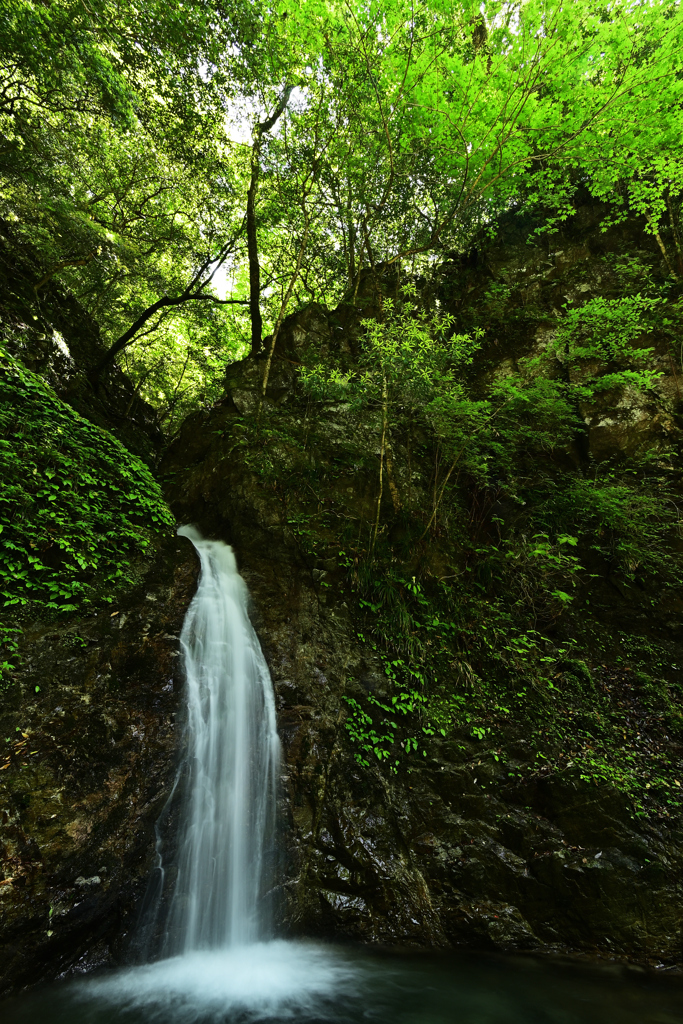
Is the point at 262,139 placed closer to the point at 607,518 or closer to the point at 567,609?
the point at 607,518

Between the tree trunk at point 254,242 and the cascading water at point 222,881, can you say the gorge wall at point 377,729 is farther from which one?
the tree trunk at point 254,242

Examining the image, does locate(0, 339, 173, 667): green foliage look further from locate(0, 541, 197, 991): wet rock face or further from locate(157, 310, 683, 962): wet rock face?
locate(157, 310, 683, 962): wet rock face

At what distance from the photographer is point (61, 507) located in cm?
517

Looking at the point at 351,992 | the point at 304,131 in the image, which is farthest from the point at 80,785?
the point at 304,131

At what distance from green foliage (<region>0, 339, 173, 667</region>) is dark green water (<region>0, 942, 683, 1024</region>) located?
304 centimetres

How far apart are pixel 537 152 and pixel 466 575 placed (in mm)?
9315

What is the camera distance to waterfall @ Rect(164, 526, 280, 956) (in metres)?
3.98

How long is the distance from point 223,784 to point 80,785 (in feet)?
4.49

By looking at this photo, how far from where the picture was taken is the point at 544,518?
758 centimetres

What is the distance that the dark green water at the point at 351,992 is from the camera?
3.16m

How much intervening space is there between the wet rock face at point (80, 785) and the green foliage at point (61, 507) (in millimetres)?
406

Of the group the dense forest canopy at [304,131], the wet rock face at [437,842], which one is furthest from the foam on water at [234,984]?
the dense forest canopy at [304,131]

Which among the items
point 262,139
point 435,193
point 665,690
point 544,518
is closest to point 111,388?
point 262,139

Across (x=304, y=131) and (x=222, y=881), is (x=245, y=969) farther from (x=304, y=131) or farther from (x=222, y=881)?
(x=304, y=131)
